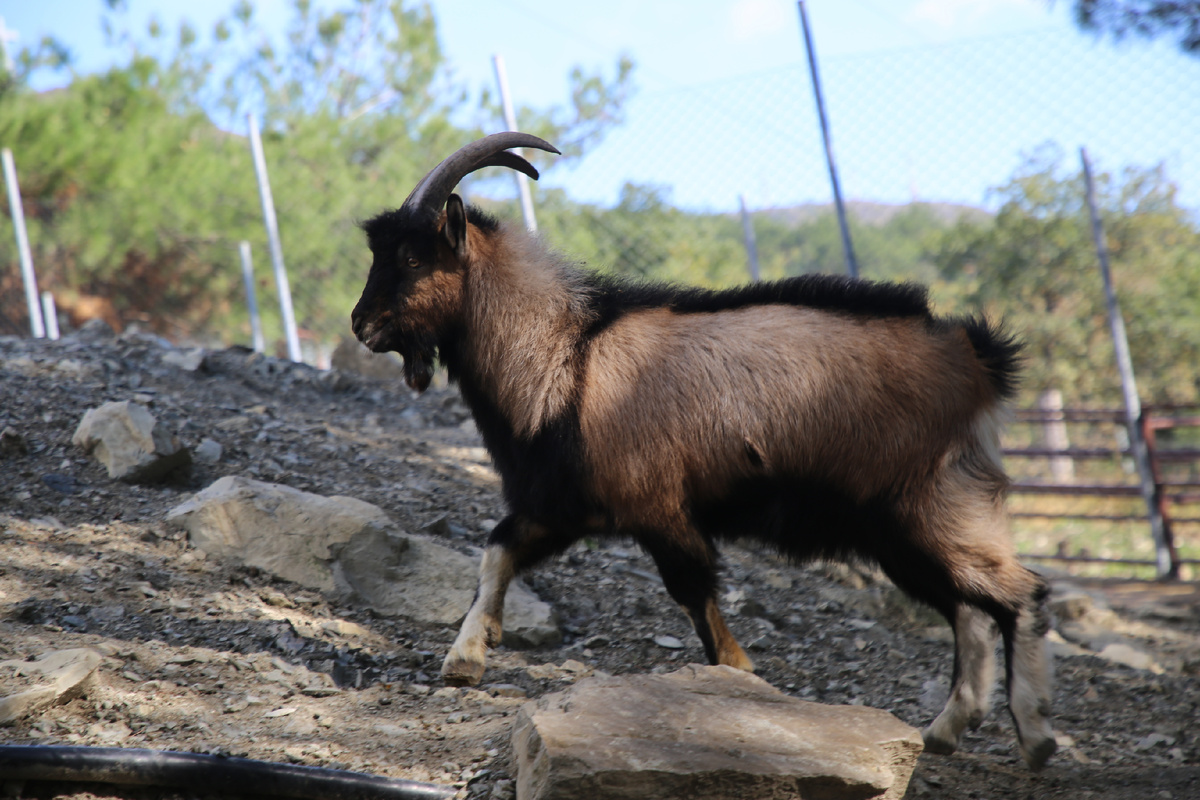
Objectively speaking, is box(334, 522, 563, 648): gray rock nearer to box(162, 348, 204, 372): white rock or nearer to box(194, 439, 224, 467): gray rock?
box(194, 439, 224, 467): gray rock

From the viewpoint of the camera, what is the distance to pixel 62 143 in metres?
16.8

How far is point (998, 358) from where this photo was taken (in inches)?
141

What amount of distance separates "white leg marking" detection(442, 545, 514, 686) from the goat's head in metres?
0.94

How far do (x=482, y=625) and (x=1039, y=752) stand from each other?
2.06 m

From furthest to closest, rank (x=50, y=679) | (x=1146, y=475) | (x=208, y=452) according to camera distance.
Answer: (x=1146, y=475)
(x=208, y=452)
(x=50, y=679)

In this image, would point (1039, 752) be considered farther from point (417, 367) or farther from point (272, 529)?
point (272, 529)

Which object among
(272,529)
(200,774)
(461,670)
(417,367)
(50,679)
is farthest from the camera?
(272,529)

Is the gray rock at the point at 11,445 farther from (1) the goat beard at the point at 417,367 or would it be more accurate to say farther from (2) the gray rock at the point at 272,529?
(1) the goat beard at the point at 417,367

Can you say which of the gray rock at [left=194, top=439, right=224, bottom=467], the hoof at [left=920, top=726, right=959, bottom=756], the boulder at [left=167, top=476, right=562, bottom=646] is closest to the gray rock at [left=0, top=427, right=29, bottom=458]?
the gray rock at [left=194, top=439, right=224, bottom=467]

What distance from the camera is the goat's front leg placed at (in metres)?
3.46

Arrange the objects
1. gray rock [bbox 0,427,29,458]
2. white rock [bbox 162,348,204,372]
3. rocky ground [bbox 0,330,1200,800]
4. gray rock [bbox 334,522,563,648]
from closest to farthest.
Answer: rocky ground [bbox 0,330,1200,800] → gray rock [bbox 334,522,563,648] → gray rock [bbox 0,427,29,458] → white rock [bbox 162,348,204,372]

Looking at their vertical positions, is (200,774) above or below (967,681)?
above

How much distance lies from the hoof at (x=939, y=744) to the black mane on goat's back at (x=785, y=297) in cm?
160

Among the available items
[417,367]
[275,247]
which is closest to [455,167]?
[417,367]
